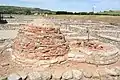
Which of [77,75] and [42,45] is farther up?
[42,45]

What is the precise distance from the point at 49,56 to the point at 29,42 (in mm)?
1258

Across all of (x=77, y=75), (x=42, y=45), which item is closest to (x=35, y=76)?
(x=77, y=75)

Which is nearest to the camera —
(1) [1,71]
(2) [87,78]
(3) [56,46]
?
(2) [87,78]

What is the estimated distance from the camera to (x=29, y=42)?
1137 centimetres

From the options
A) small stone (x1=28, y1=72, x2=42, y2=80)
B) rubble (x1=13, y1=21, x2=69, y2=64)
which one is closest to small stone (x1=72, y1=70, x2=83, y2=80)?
small stone (x1=28, y1=72, x2=42, y2=80)

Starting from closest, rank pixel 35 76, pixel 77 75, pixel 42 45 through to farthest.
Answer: pixel 35 76
pixel 77 75
pixel 42 45

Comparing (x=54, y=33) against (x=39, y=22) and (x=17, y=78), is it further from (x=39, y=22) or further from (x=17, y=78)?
(x=17, y=78)

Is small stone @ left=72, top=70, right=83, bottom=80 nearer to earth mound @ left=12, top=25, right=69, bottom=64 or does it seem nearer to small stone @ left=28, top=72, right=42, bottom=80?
small stone @ left=28, top=72, right=42, bottom=80

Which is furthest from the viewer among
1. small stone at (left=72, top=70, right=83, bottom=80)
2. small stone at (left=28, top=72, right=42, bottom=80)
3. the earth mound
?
the earth mound

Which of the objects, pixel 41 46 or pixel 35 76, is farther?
pixel 41 46

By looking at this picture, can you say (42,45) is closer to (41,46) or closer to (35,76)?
(41,46)

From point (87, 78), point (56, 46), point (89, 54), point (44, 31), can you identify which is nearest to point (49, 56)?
point (56, 46)

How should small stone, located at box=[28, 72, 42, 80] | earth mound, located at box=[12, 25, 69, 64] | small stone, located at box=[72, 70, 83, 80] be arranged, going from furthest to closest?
1. earth mound, located at box=[12, 25, 69, 64]
2. small stone, located at box=[72, 70, 83, 80]
3. small stone, located at box=[28, 72, 42, 80]

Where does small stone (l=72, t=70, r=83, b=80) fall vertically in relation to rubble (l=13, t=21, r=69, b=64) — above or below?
below
